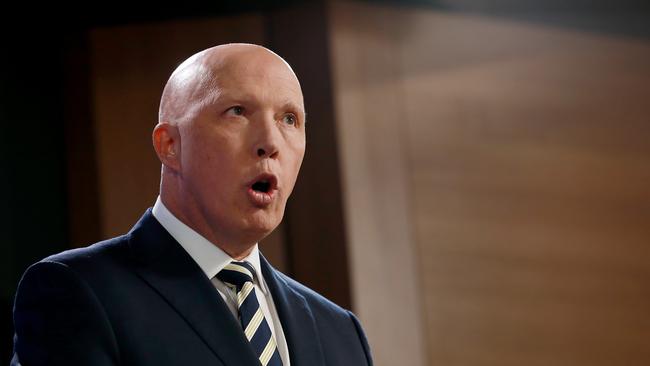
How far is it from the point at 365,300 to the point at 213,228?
183 cm

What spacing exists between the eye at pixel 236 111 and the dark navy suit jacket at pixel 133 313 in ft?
0.68

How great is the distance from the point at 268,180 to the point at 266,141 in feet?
0.18

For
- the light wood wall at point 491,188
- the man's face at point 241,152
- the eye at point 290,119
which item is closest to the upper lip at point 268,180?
the man's face at point 241,152

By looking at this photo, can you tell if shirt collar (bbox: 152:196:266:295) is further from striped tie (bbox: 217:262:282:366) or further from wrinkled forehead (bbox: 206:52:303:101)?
wrinkled forehead (bbox: 206:52:303:101)

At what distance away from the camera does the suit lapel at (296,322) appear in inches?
59.2

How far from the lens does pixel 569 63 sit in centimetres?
370

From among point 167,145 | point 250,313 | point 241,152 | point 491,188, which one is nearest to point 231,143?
point 241,152

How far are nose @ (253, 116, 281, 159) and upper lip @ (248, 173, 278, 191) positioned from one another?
0.09 ft

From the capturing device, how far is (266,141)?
1.43 metres

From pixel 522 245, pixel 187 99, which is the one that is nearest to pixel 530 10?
pixel 522 245

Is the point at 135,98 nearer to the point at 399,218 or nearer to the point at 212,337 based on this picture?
the point at 399,218

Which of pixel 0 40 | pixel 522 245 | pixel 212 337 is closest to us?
pixel 212 337

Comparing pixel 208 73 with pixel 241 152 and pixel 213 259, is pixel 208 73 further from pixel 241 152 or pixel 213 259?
pixel 213 259

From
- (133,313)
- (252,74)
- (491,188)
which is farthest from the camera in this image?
(491,188)
